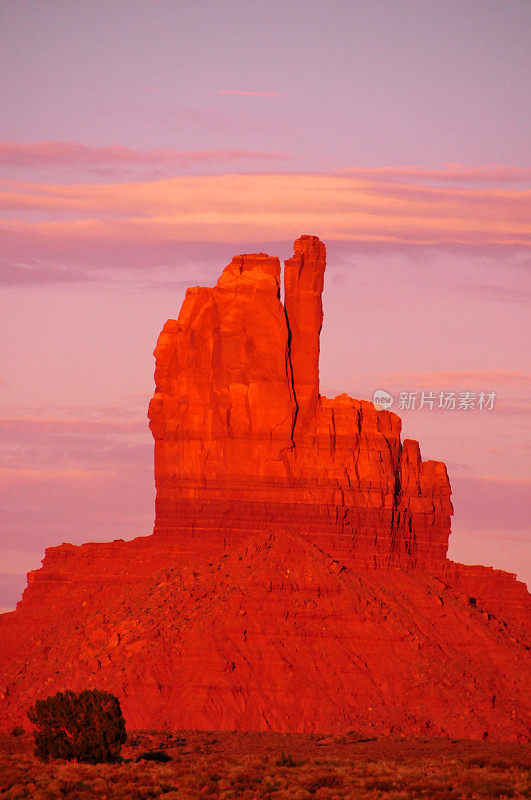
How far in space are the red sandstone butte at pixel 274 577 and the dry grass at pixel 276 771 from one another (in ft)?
20.9

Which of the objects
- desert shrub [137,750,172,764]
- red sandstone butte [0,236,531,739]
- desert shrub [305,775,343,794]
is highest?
red sandstone butte [0,236,531,739]

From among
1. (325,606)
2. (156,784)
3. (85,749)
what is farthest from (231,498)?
(156,784)

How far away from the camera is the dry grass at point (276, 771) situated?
82125 millimetres

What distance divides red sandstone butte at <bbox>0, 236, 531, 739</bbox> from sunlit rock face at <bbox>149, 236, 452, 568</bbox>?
0.11m

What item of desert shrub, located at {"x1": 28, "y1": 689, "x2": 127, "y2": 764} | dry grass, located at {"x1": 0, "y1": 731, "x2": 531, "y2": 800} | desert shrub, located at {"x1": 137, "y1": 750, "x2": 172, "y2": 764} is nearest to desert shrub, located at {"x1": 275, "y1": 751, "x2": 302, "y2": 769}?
dry grass, located at {"x1": 0, "y1": 731, "x2": 531, "y2": 800}

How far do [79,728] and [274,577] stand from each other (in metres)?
25.2

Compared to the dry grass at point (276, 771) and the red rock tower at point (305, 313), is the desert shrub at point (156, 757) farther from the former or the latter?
the red rock tower at point (305, 313)

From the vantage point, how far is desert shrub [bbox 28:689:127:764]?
92.6 m

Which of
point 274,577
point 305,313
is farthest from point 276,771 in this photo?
point 305,313

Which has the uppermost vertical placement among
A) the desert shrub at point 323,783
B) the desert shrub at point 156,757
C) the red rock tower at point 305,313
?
the red rock tower at point 305,313

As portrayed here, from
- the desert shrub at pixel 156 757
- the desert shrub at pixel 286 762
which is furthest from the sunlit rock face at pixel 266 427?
the desert shrub at pixel 286 762

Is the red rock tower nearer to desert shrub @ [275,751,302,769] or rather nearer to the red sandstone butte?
the red sandstone butte

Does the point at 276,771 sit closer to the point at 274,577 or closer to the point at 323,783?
the point at 323,783

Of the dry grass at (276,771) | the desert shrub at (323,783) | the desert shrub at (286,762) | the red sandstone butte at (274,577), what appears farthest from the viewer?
the red sandstone butte at (274,577)
